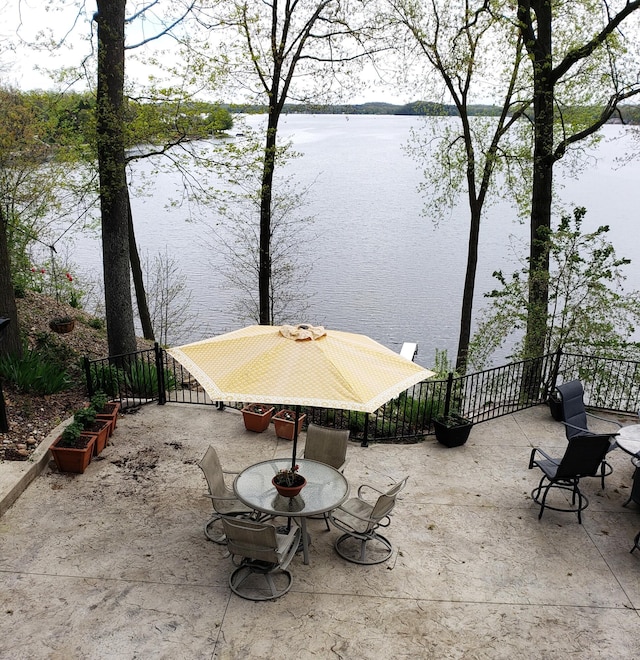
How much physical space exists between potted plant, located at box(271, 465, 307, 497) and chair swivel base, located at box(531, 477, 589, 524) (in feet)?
9.65

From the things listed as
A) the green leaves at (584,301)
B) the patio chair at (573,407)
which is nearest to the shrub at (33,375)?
the patio chair at (573,407)

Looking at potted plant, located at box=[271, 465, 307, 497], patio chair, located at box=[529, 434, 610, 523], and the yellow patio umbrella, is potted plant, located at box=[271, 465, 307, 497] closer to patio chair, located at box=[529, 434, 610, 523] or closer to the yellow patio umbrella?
the yellow patio umbrella

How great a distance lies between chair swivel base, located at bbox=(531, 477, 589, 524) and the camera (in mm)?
6809

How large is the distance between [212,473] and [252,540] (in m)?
1.19

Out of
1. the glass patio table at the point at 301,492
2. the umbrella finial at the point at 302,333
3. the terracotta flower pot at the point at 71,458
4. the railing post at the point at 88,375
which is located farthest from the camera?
the railing post at the point at 88,375

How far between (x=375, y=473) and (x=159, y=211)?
30.2 m

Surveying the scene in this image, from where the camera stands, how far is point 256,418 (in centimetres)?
867

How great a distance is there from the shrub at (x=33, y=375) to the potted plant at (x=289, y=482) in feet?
16.4

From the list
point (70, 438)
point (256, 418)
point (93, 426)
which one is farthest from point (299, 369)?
point (93, 426)

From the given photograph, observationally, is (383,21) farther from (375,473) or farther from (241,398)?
(241,398)

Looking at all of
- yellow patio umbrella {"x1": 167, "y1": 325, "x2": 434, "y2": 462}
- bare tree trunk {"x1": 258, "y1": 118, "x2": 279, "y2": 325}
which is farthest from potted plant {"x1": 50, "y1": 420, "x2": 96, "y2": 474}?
bare tree trunk {"x1": 258, "y1": 118, "x2": 279, "y2": 325}

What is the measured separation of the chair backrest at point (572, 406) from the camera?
27.2 feet

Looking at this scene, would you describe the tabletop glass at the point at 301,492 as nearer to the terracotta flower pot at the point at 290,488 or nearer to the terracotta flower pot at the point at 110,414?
the terracotta flower pot at the point at 290,488

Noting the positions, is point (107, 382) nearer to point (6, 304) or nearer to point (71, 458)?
point (6, 304)
